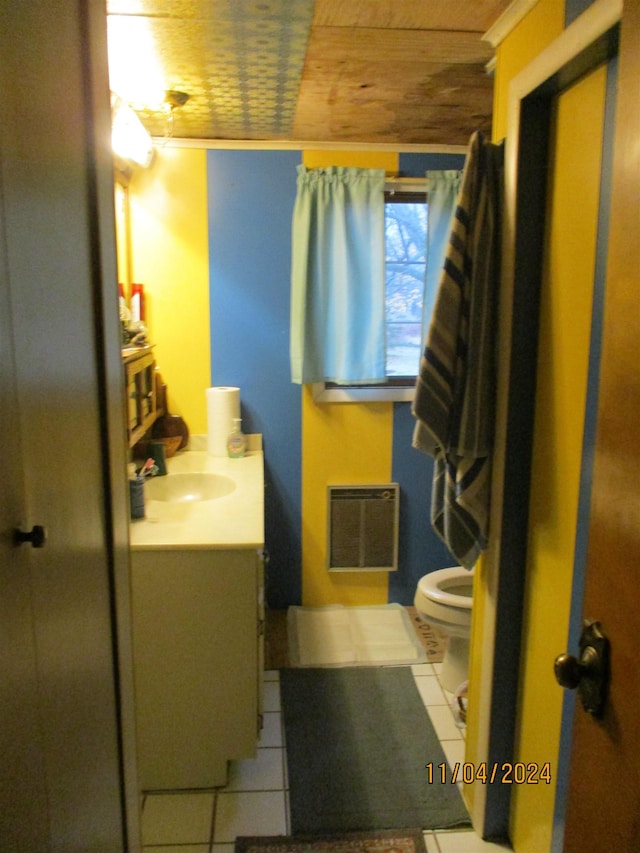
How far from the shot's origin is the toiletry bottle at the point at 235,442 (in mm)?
2738

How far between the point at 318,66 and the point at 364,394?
141 cm

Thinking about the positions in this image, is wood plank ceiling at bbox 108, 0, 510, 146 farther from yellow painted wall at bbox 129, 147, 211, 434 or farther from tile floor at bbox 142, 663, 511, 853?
tile floor at bbox 142, 663, 511, 853

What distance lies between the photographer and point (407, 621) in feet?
9.75

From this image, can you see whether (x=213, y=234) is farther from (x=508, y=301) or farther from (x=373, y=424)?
(x=508, y=301)

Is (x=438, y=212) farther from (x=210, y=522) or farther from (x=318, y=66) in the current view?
(x=210, y=522)

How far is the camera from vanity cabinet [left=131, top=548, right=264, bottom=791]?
1.80 m

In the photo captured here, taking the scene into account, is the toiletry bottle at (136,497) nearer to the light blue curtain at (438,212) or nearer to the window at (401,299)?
the window at (401,299)

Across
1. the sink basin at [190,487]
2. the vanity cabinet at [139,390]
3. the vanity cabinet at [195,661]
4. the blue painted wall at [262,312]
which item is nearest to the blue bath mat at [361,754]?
the vanity cabinet at [195,661]

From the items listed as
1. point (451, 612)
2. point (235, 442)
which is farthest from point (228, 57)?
point (451, 612)

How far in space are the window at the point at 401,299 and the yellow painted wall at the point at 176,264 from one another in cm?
57

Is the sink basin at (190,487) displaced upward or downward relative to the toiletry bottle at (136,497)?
downward

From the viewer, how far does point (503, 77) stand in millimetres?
1600

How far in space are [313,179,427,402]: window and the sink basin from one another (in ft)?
2.18

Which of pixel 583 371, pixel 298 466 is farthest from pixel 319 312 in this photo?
pixel 583 371
